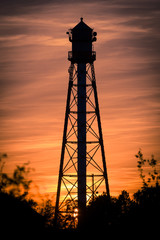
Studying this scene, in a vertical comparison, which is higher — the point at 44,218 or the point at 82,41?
the point at 82,41

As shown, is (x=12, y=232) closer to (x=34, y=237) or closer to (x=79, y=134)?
(x=34, y=237)

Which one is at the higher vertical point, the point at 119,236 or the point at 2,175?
the point at 2,175

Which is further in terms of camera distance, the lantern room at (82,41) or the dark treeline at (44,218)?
the lantern room at (82,41)

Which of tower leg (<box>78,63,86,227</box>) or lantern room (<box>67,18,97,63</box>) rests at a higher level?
lantern room (<box>67,18,97,63</box>)

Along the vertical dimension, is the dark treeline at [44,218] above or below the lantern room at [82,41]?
below

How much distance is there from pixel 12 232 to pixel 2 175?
664cm

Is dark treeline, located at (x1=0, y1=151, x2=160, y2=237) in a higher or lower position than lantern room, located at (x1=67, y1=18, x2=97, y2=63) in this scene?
lower

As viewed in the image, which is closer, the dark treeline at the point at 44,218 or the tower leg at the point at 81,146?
the dark treeline at the point at 44,218

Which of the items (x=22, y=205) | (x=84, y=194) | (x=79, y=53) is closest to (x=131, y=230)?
(x=84, y=194)

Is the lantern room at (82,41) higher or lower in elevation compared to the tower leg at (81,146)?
higher

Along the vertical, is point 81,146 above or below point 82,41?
below

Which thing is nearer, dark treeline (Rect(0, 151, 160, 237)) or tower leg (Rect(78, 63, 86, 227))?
dark treeline (Rect(0, 151, 160, 237))

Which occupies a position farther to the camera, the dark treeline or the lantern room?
the lantern room

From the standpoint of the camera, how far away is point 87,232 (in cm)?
3672
